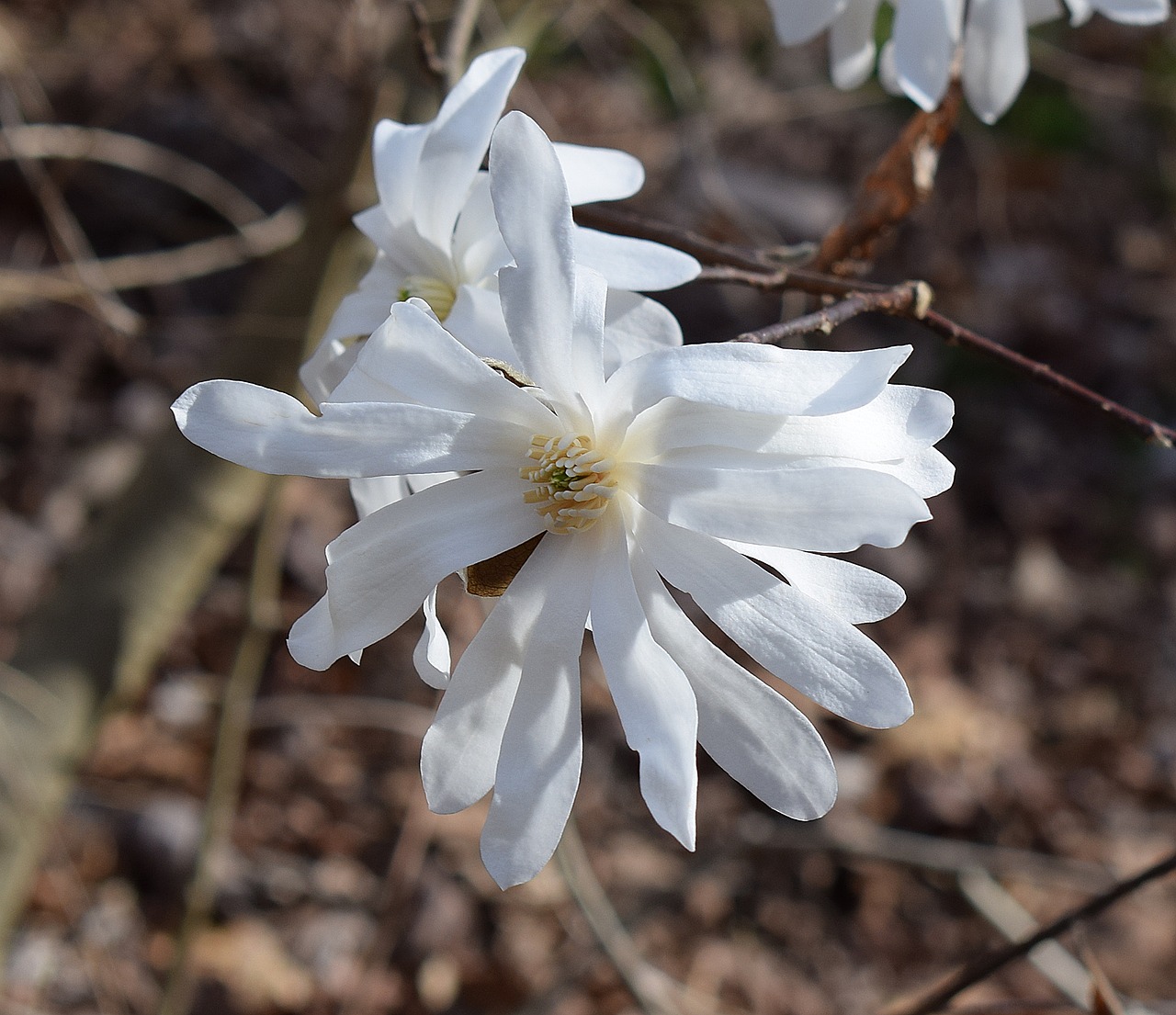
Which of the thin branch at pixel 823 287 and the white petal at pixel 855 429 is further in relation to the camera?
the thin branch at pixel 823 287

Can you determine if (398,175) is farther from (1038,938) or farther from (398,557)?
(1038,938)

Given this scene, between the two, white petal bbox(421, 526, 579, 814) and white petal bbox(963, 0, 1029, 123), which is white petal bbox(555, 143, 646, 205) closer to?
white petal bbox(421, 526, 579, 814)

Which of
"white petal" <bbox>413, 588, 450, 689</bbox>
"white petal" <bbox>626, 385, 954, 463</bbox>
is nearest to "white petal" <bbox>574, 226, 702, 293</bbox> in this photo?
"white petal" <bbox>626, 385, 954, 463</bbox>

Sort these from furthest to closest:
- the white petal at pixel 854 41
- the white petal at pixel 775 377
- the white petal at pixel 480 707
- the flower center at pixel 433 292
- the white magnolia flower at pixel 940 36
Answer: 1. the white petal at pixel 854 41
2. the white magnolia flower at pixel 940 36
3. the flower center at pixel 433 292
4. the white petal at pixel 480 707
5. the white petal at pixel 775 377

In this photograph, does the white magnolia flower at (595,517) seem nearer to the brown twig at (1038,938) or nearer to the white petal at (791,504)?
the white petal at (791,504)

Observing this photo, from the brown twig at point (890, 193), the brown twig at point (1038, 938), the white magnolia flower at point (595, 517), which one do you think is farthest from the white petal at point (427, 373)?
the brown twig at point (1038, 938)

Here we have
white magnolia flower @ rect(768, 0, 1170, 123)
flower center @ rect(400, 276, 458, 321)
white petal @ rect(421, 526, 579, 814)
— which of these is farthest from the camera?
white magnolia flower @ rect(768, 0, 1170, 123)
